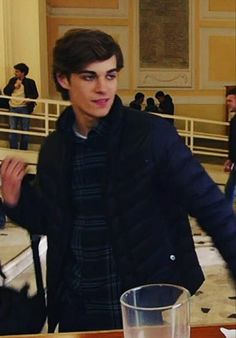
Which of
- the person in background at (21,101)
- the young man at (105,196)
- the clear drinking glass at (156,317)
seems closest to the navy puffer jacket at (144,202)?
the young man at (105,196)

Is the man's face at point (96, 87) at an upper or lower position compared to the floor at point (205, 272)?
upper

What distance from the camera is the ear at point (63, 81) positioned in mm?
1628

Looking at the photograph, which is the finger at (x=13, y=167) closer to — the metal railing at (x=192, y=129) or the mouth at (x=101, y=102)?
the mouth at (x=101, y=102)

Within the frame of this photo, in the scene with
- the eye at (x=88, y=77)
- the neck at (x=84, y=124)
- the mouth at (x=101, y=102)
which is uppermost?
the eye at (x=88, y=77)

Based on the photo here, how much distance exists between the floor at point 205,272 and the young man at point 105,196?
4.88ft

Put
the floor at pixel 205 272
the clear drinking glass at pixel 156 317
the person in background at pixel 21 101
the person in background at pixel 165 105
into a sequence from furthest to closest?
the person in background at pixel 165 105
the person in background at pixel 21 101
the floor at pixel 205 272
the clear drinking glass at pixel 156 317

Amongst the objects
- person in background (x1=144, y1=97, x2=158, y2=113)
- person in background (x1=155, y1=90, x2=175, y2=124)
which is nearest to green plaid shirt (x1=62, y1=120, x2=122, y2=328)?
person in background (x1=144, y1=97, x2=158, y2=113)

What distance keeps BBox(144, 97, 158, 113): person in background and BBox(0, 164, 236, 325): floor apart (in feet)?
13.2

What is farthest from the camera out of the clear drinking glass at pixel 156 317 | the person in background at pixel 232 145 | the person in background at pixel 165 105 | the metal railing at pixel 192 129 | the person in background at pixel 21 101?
the person in background at pixel 165 105

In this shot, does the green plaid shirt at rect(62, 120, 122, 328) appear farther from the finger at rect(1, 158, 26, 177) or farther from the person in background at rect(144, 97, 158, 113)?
the person in background at rect(144, 97, 158, 113)

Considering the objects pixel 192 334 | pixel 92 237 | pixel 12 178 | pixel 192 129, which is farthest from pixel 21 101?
pixel 192 334

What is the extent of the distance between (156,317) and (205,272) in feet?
13.0

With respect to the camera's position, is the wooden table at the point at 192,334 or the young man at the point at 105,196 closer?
the wooden table at the point at 192,334

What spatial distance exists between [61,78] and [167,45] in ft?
34.2
